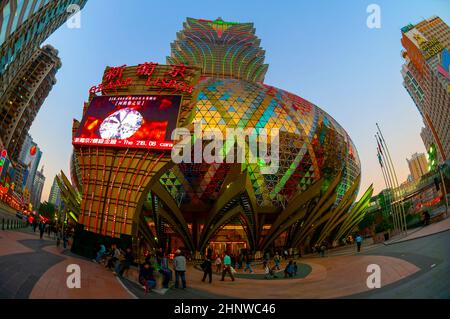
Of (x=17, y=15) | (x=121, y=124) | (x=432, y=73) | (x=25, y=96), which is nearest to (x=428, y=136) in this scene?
(x=432, y=73)

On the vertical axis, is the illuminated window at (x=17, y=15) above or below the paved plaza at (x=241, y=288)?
above

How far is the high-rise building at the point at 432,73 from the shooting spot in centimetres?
9650

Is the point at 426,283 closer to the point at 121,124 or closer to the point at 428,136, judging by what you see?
the point at 121,124

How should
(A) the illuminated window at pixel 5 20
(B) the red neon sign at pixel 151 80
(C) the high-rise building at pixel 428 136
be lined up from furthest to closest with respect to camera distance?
(C) the high-rise building at pixel 428 136, (A) the illuminated window at pixel 5 20, (B) the red neon sign at pixel 151 80

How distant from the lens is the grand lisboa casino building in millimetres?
21812

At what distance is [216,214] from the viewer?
113ft

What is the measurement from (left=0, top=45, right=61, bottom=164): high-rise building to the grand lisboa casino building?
6570 cm

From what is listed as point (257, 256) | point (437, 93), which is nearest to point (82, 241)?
point (257, 256)

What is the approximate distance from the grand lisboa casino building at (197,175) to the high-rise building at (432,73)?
6347cm

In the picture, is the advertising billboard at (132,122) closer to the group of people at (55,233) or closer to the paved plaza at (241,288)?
the group of people at (55,233)

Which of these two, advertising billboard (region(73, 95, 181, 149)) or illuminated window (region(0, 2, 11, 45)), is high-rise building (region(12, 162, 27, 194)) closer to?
illuminated window (region(0, 2, 11, 45))

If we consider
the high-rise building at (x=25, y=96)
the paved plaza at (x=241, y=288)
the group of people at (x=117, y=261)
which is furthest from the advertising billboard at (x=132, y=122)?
the high-rise building at (x=25, y=96)

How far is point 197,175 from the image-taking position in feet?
129
